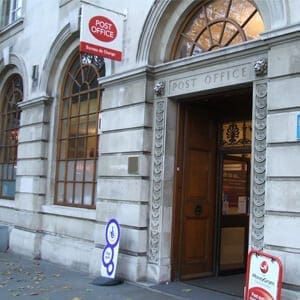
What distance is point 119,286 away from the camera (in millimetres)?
8727

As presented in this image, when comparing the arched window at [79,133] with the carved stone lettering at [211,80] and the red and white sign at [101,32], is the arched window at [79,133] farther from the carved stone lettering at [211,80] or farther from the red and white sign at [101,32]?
the carved stone lettering at [211,80]

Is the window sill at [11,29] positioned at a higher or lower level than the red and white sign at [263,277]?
higher

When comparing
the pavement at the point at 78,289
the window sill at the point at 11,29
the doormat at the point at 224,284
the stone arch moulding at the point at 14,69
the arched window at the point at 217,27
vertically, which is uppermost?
the window sill at the point at 11,29

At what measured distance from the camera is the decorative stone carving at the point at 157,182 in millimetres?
8875

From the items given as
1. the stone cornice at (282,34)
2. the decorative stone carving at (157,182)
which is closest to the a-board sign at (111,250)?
the decorative stone carving at (157,182)

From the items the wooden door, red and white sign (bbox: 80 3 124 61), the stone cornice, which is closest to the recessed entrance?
the wooden door

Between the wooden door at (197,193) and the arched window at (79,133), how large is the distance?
2368 millimetres

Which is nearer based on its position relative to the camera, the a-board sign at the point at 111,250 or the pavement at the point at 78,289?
the pavement at the point at 78,289

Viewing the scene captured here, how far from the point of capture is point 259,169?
717 centimetres

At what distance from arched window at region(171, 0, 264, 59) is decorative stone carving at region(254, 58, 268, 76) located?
0.76 metres

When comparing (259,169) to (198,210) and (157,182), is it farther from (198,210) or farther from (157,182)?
(198,210)

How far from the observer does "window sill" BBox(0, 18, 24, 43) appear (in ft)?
46.1

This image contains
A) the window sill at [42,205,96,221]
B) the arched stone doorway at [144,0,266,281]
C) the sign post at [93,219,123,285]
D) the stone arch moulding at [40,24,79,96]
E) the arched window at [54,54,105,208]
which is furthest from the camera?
the stone arch moulding at [40,24,79,96]

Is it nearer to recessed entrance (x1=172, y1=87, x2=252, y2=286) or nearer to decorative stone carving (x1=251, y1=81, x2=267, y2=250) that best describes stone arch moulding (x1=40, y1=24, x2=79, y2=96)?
recessed entrance (x1=172, y1=87, x2=252, y2=286)
